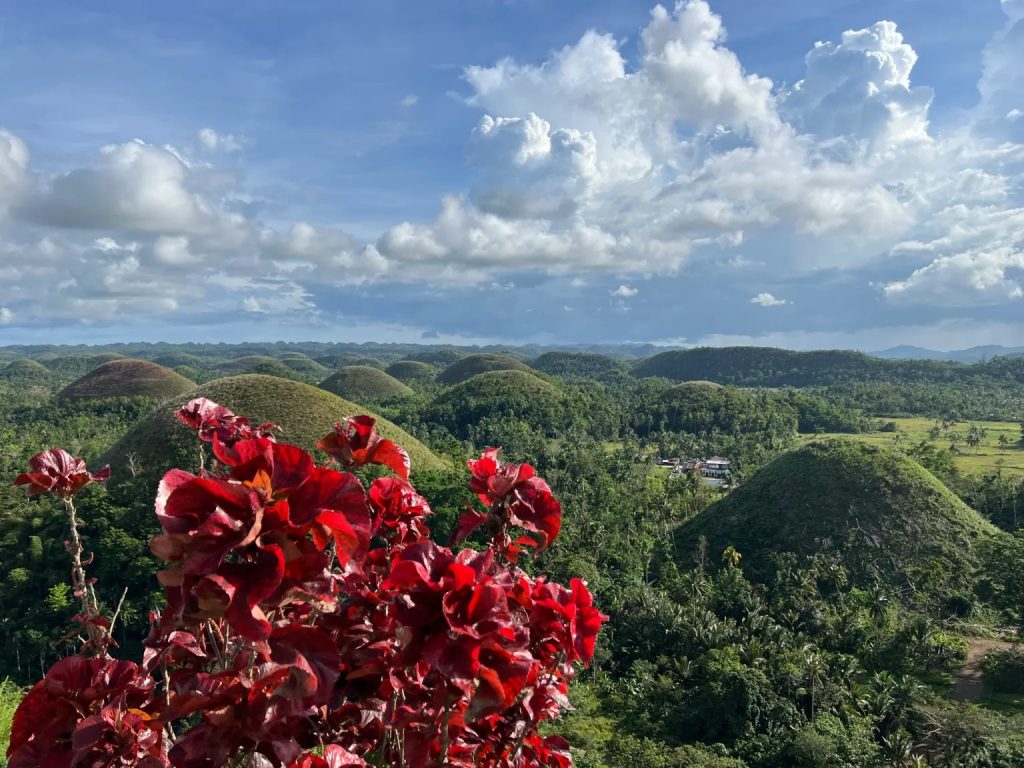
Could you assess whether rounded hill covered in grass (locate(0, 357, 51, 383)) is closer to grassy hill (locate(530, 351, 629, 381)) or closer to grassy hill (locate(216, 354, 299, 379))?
grassy hill (locate(216, 354, 299, 379))

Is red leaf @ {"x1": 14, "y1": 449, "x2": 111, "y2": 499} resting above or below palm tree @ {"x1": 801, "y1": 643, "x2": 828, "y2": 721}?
above

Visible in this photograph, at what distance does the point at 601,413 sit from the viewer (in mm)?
83188

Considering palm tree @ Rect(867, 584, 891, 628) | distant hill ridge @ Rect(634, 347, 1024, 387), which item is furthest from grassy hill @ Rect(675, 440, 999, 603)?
distant hill ridge @ Rect(634, 347, 1024, 387)

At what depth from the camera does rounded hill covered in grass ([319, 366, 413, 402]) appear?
113 meters

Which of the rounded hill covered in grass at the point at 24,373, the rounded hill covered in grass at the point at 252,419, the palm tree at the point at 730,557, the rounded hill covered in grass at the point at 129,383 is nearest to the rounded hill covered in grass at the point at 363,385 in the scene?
the rounded hill covered in grass at the point at 129,383

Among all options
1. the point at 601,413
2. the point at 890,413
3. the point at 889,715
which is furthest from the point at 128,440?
the point at 890,413

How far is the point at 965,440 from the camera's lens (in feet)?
223

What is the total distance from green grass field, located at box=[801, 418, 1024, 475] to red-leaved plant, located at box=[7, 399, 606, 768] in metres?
56.6

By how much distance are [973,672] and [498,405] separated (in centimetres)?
6153

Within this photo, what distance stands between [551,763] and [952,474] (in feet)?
179

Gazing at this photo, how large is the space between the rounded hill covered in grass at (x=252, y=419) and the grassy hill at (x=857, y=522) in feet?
66.5

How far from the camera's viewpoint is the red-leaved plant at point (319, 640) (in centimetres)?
130

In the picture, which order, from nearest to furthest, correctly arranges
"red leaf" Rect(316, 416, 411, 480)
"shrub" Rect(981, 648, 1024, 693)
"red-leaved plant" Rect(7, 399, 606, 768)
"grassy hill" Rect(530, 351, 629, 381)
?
"red-leaved plant" Rect(7, 399, 606, 768) → "red leaf" Rect(316, 416, 411, 480) → "shrub" Rect(981, 648, 1024, 693) → "grassy hill" Rect(530, 351, 629, 381)

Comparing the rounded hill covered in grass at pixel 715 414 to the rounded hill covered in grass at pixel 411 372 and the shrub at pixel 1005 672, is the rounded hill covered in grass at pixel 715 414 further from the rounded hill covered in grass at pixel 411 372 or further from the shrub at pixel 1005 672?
the rounded hill covered in grass at pixel 411 372
